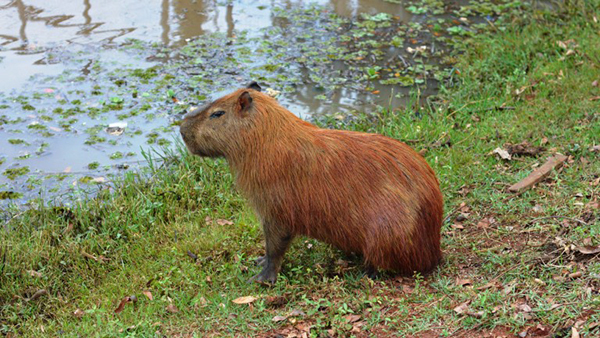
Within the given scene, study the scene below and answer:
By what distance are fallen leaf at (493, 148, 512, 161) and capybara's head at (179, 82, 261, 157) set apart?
2412mm

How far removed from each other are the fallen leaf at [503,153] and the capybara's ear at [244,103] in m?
2.50

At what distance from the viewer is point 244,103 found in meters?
4.02

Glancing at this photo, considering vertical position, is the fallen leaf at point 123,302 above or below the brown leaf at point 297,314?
below

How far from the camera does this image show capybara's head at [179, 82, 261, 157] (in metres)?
4.04

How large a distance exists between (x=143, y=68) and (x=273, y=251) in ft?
12.6

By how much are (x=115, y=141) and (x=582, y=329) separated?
178 inches

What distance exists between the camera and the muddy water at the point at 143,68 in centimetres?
618

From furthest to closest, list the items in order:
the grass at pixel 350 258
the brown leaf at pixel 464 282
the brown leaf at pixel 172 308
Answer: the brown leaf at pixel 172 308, the brown leaf at pixel 464 282, the grass at pixel 350 258

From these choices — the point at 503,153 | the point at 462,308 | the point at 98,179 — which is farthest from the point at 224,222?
the point at 503,153

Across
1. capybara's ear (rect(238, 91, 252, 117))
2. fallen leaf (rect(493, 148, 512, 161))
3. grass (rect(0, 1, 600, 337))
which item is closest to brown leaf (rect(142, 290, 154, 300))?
grass (rect(0, 1, 600, 337))

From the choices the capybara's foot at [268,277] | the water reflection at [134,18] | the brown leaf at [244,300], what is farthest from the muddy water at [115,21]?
the brown leaf at [244,300]

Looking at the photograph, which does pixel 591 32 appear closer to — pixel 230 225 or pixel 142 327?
pixel 230 225

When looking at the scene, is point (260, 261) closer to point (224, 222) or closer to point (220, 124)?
point (224, 222)

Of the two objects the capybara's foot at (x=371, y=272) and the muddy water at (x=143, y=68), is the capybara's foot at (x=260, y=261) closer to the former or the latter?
the capybara's foot at (x=371, y=272)
